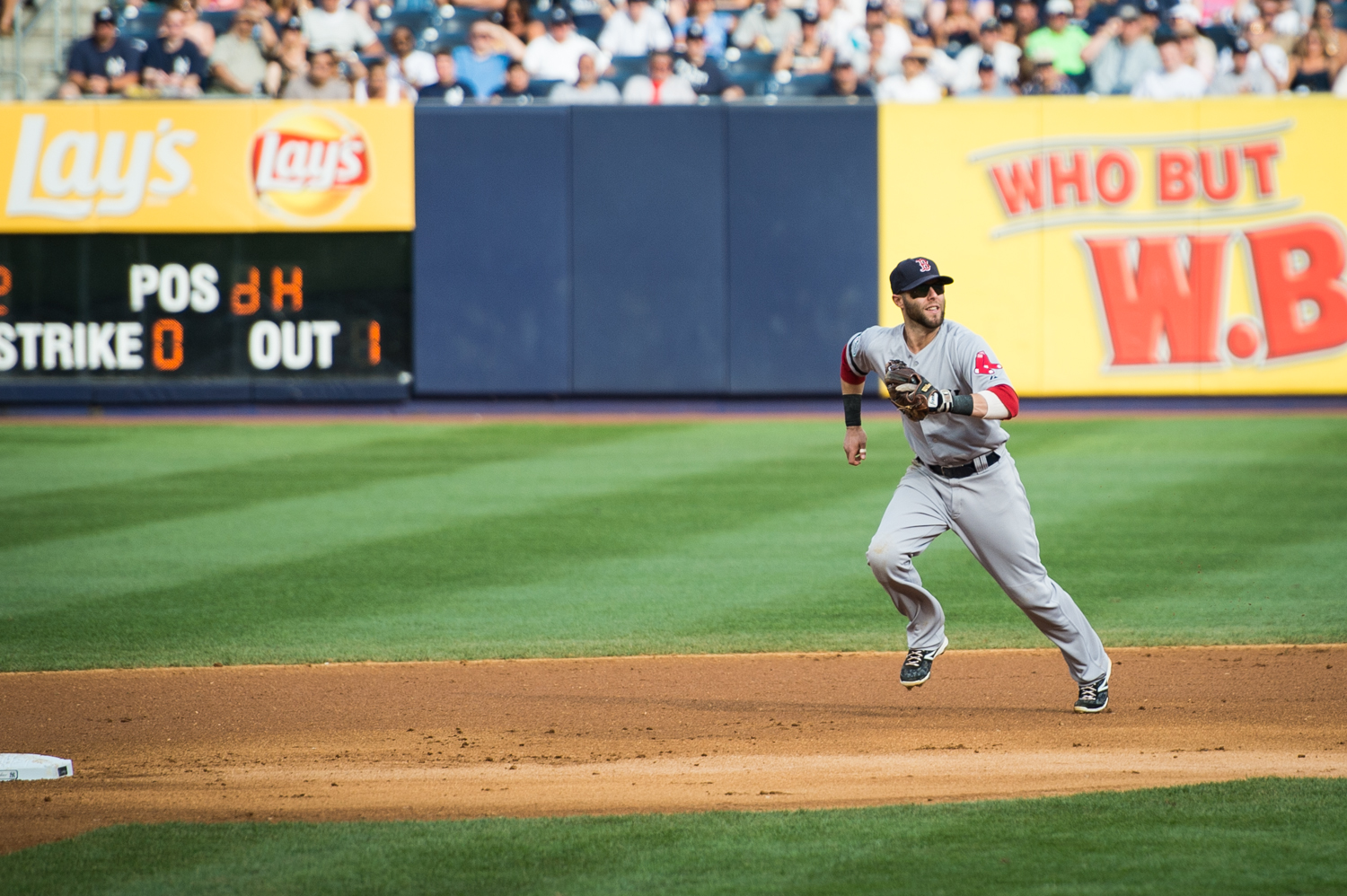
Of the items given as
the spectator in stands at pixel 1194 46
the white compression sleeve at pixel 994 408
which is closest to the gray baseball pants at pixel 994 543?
the white compression sleeve at pixel 994 408

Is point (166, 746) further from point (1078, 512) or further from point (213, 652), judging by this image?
point (1078, 512)

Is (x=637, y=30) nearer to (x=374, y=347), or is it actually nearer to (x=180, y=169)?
(x=374, y=347)

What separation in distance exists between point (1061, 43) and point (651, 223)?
5149 mm

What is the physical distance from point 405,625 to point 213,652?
3.12 ft

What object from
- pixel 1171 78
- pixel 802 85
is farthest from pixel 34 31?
pixel 1171 78

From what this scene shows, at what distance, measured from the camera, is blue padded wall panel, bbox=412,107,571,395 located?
16750 mm

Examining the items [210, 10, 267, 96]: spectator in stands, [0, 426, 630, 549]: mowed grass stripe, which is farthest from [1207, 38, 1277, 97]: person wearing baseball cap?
[210, 10, 267, 96]: spectator in stands

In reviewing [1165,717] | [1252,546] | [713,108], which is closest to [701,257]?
[713,108]

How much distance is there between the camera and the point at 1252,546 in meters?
9.57

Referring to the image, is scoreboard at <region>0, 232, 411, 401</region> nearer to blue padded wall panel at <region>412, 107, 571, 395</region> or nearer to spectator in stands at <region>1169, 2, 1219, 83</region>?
blue padded wall panel at <region>412, 107, 571, 395</region>

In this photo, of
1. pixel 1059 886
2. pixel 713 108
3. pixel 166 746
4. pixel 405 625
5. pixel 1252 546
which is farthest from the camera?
pixel 713 108

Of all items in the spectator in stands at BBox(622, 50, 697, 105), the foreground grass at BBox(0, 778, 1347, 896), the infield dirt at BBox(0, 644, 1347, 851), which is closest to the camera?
the foreground grass at BBox(0, 778, 1347, 896)

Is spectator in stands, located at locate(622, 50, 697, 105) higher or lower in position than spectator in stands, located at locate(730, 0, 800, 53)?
lower

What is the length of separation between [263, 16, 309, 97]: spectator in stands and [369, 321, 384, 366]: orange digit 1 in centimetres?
266
